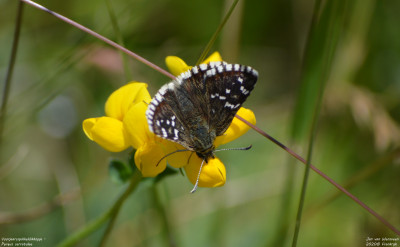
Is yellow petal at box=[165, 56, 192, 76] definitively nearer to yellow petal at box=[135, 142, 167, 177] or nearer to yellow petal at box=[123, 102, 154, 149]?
Answer: yellow petal at box=[123, 102, 154, 149]

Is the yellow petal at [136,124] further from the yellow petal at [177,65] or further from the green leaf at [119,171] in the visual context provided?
the yellow petal at [177,65]

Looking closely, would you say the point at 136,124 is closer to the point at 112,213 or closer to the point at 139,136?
the point at 139,136


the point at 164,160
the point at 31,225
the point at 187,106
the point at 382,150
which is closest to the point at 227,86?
the point at 187,106

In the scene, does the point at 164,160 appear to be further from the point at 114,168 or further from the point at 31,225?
the point at 31,225

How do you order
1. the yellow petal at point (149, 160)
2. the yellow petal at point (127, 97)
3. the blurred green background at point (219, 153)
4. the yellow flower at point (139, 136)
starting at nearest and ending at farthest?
the yellow petal at point (149, 160) < the yellow flower at point (139, 136) < the yellow petal at point (127, 97) < the blurred green background at point (219, 153)

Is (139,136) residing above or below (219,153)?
above

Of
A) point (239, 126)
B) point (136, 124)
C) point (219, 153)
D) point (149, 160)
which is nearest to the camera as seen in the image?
point (149, 160)

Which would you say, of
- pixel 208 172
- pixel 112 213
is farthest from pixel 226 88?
pixel 112 213

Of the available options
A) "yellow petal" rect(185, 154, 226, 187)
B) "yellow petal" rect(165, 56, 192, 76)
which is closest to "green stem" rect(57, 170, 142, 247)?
"yellow petal" rect(185, 154, 226, 187)

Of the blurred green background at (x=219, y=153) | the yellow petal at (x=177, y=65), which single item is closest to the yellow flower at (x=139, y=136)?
the yellow petal at (x=177, y=65)
